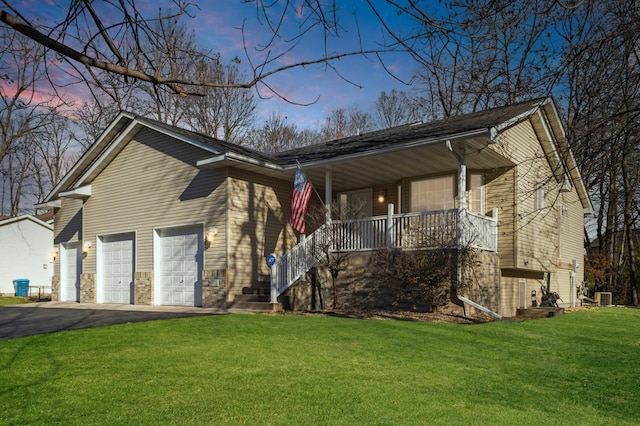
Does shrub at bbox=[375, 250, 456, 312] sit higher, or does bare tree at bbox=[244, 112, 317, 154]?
bare tree at bbox=[244, 112, 317, 154]

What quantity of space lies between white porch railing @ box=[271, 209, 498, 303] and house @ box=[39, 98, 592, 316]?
1.5 inches

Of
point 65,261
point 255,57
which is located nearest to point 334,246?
point 255,57

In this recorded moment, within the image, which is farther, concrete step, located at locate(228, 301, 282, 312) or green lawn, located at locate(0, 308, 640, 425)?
concrete step, located at locate(228, 301, 282, 312)

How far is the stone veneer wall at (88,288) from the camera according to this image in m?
17.7

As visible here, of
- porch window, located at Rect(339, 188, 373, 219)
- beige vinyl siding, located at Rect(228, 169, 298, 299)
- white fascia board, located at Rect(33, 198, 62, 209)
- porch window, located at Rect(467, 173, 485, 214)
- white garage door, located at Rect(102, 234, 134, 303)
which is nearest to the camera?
beige vinyl siding, located at Rect(228, 169, 298, 299)

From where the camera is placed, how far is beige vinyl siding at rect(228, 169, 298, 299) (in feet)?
46.8

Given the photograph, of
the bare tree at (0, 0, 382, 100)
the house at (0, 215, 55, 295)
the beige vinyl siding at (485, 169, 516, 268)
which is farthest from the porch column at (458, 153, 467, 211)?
the house at (0, 215, 55, 295)

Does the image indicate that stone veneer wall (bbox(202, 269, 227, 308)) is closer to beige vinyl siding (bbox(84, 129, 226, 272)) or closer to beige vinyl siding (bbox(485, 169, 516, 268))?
beige vinyl siding (bbox(84, 129, 226, 272))

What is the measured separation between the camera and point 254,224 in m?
14.9

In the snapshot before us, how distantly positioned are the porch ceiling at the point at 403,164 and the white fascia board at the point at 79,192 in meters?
7.96

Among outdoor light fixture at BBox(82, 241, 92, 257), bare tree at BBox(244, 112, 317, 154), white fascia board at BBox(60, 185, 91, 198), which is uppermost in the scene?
bare tree at BBox(244, 112, 317, 154)

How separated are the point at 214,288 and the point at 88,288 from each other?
6.41 meters

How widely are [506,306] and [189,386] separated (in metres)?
11.2

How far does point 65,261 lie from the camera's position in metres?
20.0
